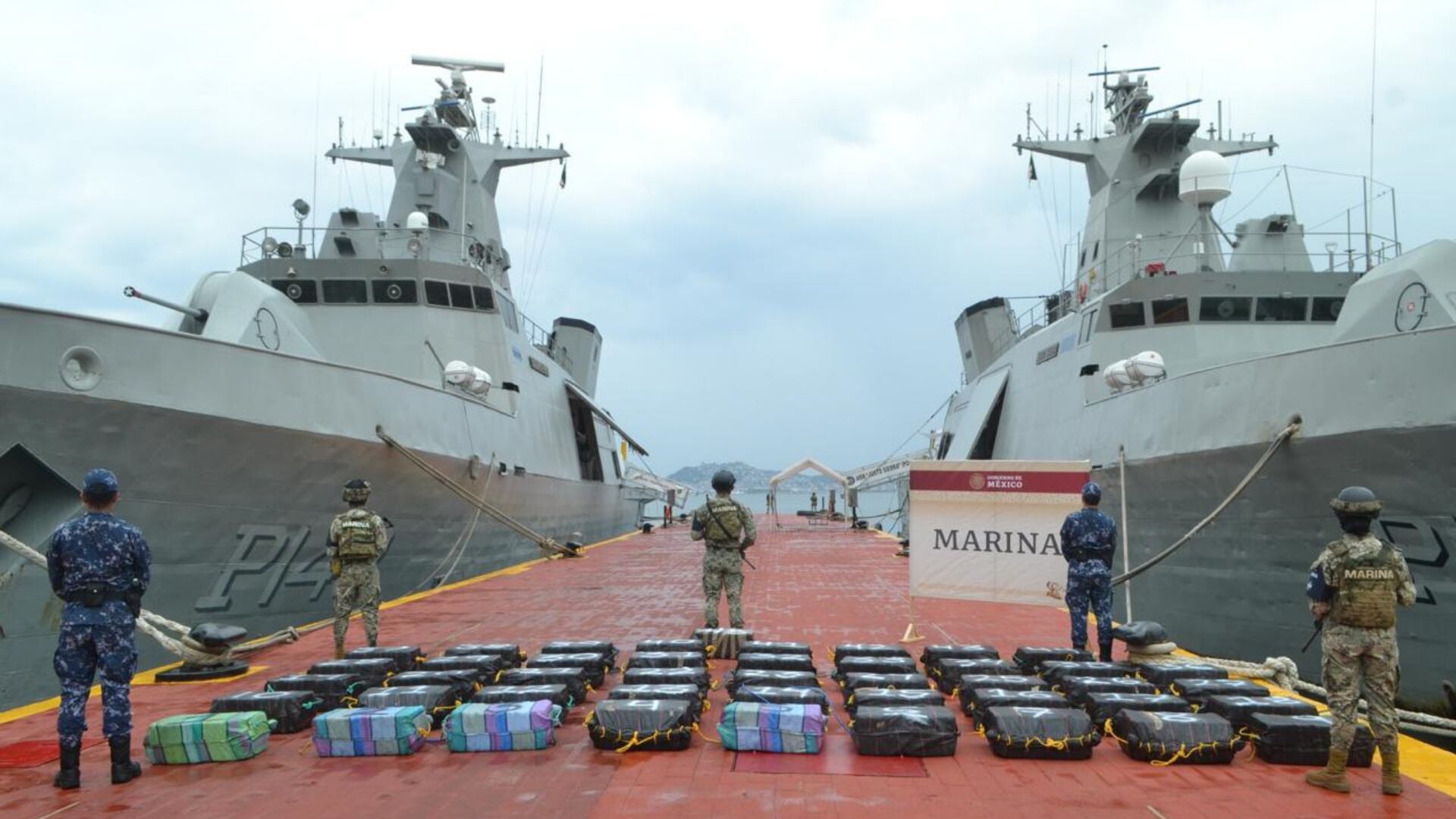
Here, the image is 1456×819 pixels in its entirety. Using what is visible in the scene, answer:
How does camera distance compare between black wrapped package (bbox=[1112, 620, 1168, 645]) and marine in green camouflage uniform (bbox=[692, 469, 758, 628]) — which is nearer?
black wrapped package (bbox=[1112, 620, 1168, 645])

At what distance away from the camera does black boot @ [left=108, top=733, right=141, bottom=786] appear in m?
4.33

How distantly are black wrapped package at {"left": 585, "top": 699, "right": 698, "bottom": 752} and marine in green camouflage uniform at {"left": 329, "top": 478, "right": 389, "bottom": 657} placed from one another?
3.31 m

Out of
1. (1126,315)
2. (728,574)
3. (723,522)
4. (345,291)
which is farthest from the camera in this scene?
(345,291)

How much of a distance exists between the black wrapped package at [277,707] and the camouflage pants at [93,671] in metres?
0.70

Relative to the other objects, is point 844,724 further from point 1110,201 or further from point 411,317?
point 1110,201

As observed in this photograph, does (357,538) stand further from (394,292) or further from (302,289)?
(302,289)

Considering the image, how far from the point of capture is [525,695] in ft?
16.9

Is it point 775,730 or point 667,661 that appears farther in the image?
point 667,661

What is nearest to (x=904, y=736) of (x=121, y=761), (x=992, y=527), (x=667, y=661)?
(x=667, y=661)

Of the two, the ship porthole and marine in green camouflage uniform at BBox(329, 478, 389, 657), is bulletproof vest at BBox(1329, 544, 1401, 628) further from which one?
the ship porthole

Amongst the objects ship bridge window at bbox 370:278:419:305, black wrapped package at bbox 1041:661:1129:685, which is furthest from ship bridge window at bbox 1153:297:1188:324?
ship bridge window at bbox 370:278:419:305

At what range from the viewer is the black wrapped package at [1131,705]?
4953 millimetres

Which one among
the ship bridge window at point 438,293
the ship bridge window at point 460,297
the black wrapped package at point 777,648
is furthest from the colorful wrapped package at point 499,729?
the ship bridge window at point 460,297

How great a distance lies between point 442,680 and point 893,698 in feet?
9.12
